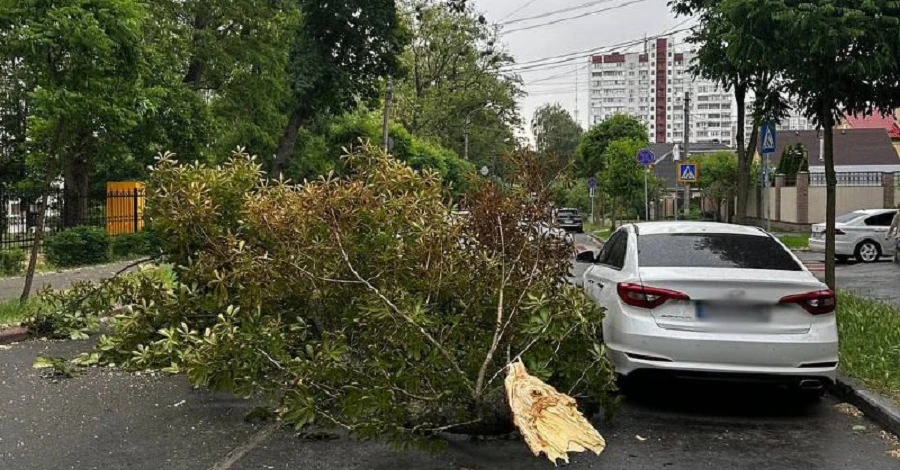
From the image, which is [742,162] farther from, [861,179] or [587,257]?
[861,179]

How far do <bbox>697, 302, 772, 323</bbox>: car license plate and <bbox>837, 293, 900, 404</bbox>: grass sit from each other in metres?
1.39

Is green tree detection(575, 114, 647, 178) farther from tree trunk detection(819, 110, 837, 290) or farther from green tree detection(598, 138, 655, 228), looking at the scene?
tree trunk detection(819, 110, 837, 290)

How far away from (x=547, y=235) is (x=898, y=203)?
1209 inches

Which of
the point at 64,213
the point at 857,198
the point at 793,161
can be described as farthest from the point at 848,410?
the point at 793,161

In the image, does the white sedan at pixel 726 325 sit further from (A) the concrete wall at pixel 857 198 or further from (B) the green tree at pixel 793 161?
(B) the green tree at pixel 793 161

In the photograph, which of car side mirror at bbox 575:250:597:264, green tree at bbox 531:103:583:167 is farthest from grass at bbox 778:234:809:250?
green tree at bbox 531:103:583:167

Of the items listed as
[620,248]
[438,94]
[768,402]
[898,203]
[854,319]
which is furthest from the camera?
[438,94]

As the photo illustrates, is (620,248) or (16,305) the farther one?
(16,305)

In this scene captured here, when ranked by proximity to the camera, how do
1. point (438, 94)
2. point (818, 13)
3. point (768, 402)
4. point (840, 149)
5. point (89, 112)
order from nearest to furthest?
point (768, 402), point (818, 13), point (89, 112), point (840, 149), point (438, 94)

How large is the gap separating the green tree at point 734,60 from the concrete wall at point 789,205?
21550 millimetres

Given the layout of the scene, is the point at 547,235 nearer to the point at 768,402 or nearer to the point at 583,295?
the point at 583,295

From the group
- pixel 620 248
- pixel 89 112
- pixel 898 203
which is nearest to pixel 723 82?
pixel 620 248

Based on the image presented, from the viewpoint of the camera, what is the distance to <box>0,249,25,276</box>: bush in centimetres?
1733

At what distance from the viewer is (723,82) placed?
1415 cm
